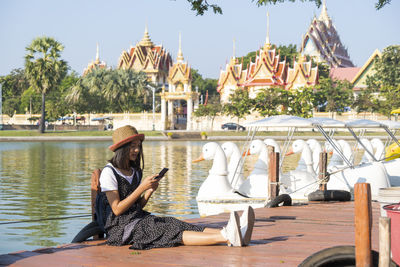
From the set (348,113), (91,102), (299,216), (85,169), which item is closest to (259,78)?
(348,113)

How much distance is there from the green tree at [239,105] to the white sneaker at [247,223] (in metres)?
49.5

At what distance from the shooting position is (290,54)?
8206 cm

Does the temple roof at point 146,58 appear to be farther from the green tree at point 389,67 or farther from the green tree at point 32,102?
the green tree at point 389,67

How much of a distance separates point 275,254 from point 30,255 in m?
1.99

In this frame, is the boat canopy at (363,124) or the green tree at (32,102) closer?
the boat canopy at (363,124)

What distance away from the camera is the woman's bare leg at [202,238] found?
5.27 meters

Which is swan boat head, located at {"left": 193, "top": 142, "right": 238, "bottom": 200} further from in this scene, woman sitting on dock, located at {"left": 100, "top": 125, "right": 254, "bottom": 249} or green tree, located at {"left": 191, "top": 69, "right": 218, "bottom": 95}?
green tree, located at {"left": 191, "top": 69, "right": 218, "bottom": 95}

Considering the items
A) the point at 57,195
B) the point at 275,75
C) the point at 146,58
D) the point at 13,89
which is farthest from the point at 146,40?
the point at 57,195

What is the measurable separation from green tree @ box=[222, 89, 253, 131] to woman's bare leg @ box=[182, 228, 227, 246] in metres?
49.5

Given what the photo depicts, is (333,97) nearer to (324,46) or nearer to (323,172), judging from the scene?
(324,46)

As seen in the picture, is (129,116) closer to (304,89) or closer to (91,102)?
(91,102)

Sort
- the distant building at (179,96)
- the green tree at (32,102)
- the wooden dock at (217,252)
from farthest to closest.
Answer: the green tree at (32,102)
the distant building at (179,96)
the wooden dock at (217,252)

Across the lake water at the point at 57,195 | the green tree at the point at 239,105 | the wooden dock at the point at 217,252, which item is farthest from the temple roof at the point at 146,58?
the wooden dock at the point at 217,252

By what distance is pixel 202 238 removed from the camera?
5305 millimetres
